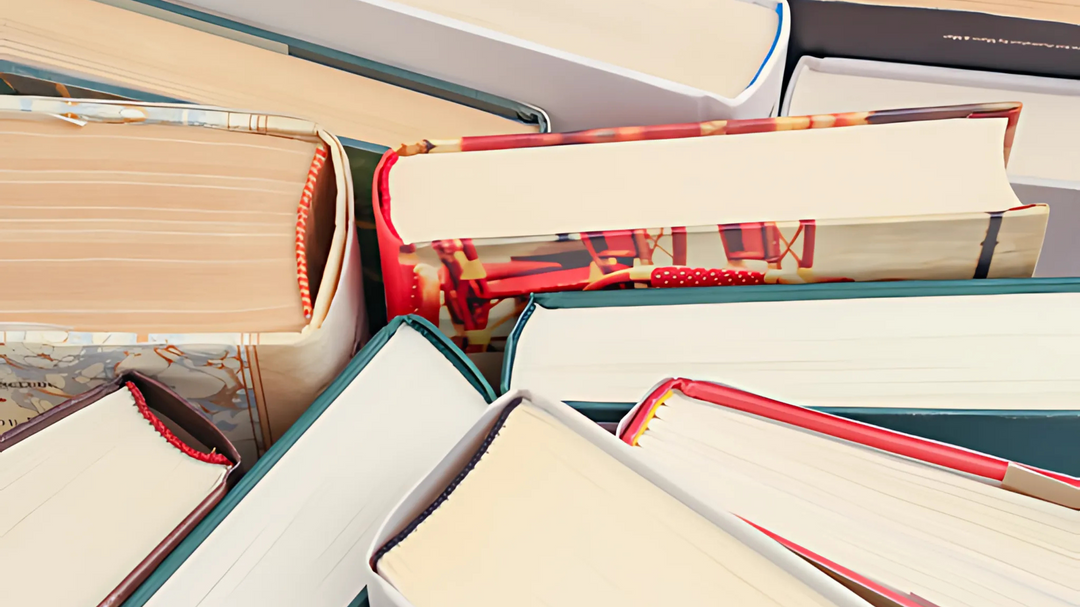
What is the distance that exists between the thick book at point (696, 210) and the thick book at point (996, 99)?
112mm

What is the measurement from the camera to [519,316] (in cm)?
48

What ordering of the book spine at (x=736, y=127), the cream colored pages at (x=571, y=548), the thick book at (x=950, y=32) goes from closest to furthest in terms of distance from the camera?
1. the cream colored pages at (x=571, y=548)
2. the book spine at (x=736, y=127)
3. the thick book at (x=950, y=32)

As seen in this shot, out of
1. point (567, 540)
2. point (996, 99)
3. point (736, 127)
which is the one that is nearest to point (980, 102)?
point (996, 99)

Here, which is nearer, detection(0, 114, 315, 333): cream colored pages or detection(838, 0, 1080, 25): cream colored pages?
detection(0, 114, 315, 333): cream colored pages

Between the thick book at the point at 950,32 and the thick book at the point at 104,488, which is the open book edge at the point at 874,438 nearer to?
the thick book at the point at 104,488

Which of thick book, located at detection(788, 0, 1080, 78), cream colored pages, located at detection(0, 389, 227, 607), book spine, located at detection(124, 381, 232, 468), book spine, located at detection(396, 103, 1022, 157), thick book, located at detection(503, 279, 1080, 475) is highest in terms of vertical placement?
thick book, located at detection(788, 0, 1080, 78)

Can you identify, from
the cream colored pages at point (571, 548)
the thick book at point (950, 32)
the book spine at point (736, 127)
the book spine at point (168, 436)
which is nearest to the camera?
the cream colored pages at point (571, 548)

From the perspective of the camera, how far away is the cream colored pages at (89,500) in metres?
0.32

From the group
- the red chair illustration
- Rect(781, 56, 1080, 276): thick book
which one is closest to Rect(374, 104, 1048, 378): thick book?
the red chair illustration

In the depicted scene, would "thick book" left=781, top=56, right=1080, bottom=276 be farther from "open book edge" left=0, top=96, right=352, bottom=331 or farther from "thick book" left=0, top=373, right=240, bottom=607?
"thick book" left=0, top=373, right=240, bottom=607

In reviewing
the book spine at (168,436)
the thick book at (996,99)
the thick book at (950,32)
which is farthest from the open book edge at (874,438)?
the thick book at (950,32)

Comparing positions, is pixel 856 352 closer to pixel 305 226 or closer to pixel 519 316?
pixel 519 316

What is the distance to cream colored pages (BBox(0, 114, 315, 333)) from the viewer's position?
1.36 feet

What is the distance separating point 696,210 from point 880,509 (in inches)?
8.9
